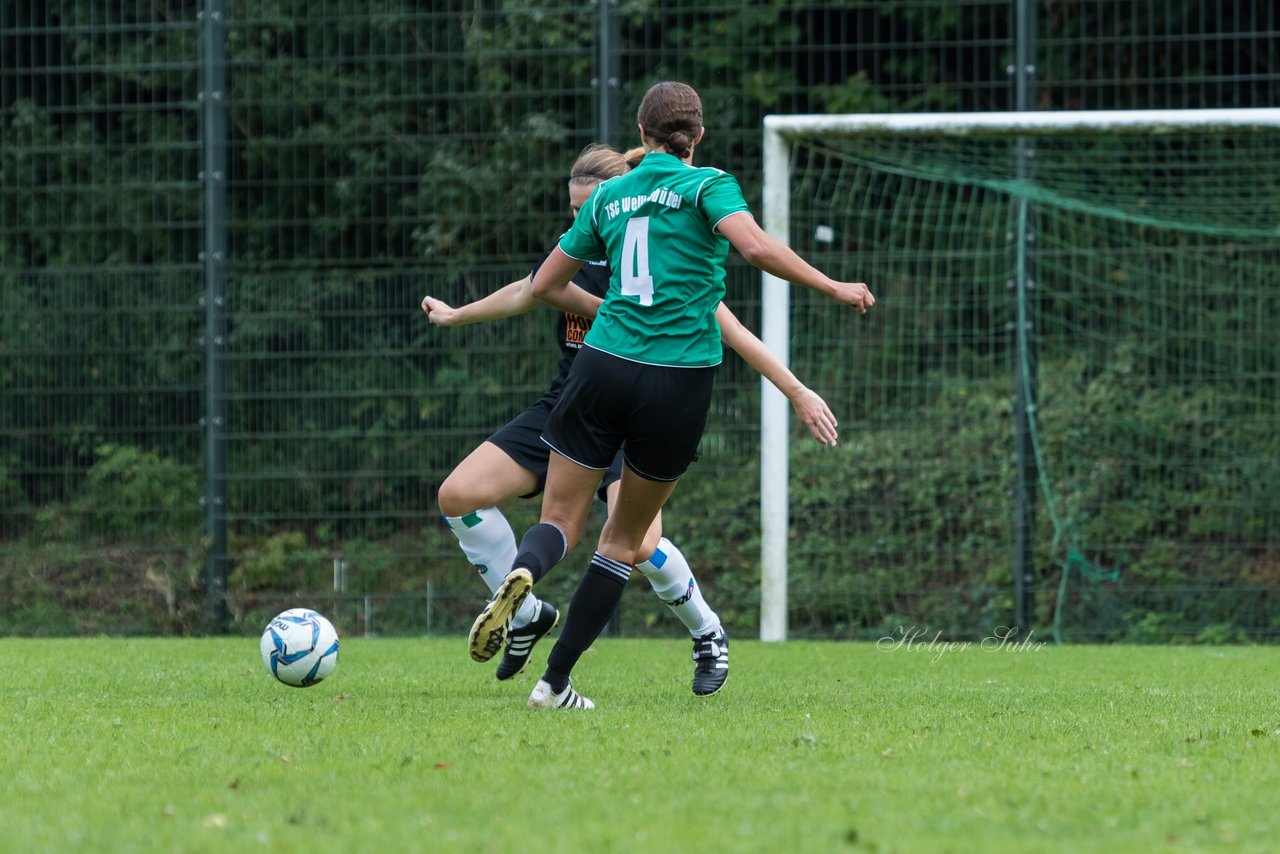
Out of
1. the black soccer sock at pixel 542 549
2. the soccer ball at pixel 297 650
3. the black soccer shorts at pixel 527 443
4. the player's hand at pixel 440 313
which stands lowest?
the soccer ball at pixel 297 650

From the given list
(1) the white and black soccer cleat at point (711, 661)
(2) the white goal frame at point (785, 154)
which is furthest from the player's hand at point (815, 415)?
(2) the white goal frame at point (785, 154)

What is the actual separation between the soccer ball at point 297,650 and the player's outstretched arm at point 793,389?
5.65 ft

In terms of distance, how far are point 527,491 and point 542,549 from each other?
3.76 feet

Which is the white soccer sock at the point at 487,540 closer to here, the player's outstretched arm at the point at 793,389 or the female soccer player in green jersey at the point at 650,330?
the female soccer player in green jersey at the point at 650,330

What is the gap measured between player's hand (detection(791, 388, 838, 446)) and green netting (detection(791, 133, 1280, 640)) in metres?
5.13

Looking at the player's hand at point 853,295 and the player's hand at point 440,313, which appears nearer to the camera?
the player's hand at point 853,295

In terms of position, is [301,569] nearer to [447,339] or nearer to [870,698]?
[447,339]

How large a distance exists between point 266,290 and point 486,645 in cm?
640

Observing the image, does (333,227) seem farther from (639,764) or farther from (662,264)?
(639,764)

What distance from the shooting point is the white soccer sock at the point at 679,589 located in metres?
5.77

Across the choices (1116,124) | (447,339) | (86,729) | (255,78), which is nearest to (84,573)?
(447,339)

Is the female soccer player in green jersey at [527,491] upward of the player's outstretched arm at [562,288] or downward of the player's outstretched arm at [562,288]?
downward

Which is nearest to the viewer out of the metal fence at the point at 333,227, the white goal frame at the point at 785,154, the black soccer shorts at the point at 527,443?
the black soccer shorts at the point at 527,443

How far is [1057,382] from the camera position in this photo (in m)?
10.9
